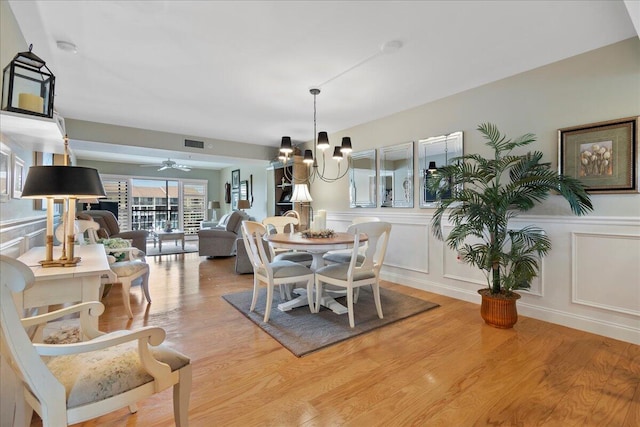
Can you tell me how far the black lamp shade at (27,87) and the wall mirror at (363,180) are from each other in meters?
3.68

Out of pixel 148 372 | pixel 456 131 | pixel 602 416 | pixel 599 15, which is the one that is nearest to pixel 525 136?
pixel 456 131

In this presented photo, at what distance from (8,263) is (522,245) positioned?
3324 millimetres

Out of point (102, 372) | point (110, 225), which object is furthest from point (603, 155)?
point (110, 225)

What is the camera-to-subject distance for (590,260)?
253cm

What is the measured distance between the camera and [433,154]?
3703mm

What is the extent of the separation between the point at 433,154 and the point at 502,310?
1977 mm

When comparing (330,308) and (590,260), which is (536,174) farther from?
(330,308)

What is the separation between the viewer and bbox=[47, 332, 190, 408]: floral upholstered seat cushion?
103 cm

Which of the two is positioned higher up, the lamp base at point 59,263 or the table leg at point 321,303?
the lamp base at point 59,263

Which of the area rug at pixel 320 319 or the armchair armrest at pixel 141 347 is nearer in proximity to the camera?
the armchair armrest at pixel 141 347

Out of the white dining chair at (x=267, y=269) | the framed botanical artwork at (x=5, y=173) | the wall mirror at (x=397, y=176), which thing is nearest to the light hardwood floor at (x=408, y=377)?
the white dining chair at (x=267, y=269)

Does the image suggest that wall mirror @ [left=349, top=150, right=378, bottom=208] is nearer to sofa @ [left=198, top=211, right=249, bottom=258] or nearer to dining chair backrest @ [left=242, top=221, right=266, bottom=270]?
dining chair backrest @ [left=242, top=221, right=266, bottom=270]

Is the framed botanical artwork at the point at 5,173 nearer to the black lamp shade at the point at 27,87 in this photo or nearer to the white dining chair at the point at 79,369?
the black lamp shade at the point at 27,87

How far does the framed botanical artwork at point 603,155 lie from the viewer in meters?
2.32
